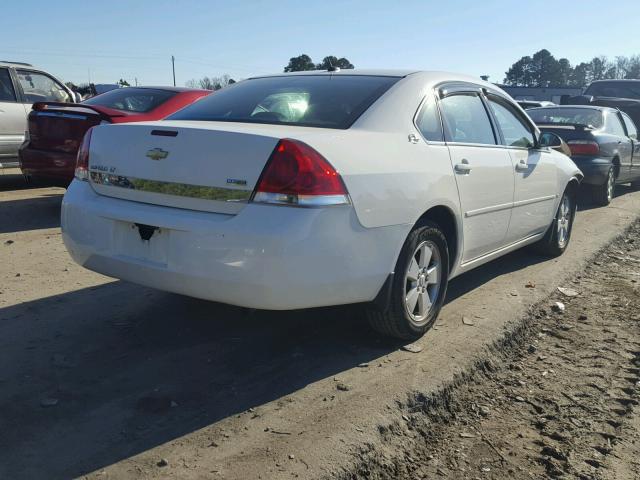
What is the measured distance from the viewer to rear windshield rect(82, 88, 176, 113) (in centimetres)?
800

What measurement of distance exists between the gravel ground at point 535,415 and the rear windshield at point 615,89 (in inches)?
597

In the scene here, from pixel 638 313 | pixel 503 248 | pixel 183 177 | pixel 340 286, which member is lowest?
pixel 638 313

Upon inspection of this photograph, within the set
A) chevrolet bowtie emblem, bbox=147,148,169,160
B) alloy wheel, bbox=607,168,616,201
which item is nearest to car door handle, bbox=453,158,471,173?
chevrolet bowtie emblem, bbox=147,148,169,160

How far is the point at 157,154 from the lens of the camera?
3400 millimetres

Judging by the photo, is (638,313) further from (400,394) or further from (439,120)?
(400,394)

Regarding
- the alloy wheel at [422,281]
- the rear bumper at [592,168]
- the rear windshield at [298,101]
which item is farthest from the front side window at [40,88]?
the rear bumper at [592,168]

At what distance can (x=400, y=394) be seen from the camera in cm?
328

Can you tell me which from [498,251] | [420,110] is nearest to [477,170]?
[420,110]

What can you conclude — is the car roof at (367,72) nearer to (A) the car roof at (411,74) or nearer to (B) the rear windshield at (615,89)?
(A) the car roof at (411,74)

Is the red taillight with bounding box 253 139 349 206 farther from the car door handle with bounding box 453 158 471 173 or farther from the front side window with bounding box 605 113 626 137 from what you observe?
the front side window with bounding box 605 113 626 137

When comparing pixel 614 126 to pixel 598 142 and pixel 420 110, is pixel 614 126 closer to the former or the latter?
pixel 598 142

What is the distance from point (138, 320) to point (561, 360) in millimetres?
2733

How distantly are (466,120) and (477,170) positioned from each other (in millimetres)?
430

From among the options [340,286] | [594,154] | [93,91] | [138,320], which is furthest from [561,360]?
[93,91]
